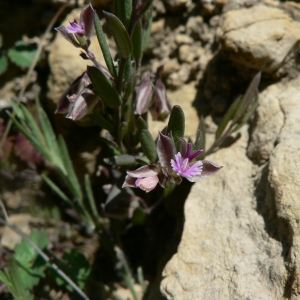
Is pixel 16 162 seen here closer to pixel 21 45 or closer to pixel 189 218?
pixel 21 45

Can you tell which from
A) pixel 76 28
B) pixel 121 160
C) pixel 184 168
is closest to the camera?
pixel 184 168

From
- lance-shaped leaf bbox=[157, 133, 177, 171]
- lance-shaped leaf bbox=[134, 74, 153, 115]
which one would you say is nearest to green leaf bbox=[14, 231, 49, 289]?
lance-shaped leaf bbox=[134, 74, 153, 115]

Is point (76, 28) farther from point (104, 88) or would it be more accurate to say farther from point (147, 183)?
point (147, 183)

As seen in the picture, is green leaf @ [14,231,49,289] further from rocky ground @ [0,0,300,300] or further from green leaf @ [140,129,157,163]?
green leaf @ [140,129,157,163]

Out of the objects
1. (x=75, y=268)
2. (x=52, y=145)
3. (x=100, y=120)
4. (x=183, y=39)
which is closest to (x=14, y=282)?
(x=75, y=268)

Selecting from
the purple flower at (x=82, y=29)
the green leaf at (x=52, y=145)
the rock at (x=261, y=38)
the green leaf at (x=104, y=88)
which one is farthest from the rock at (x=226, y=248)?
the purple flower at (x=82, y=29)
